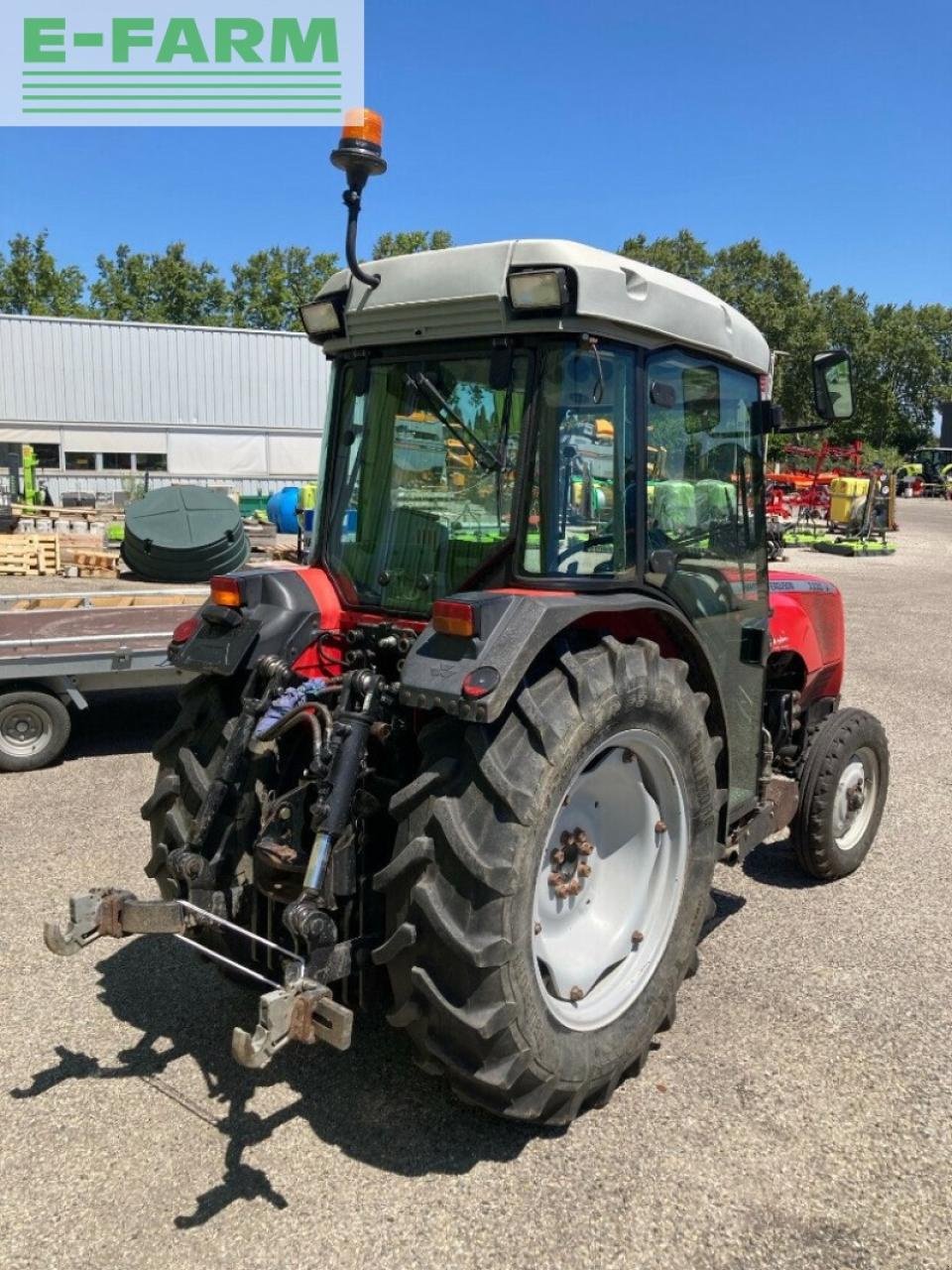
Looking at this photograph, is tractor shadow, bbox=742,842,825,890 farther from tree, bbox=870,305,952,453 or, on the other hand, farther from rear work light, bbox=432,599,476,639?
tree, bbox=870,305,952,453

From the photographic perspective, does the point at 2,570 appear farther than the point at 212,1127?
Yes

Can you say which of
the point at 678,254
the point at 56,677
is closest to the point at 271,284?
the point at 678,254

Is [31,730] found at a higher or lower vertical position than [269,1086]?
higher

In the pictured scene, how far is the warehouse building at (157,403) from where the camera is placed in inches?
1019

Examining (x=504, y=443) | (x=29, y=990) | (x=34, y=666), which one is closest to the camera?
(x=504, y=443)

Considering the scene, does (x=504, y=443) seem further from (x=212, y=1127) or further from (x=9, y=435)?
(x=9, y=435)

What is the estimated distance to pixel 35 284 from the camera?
51.2 meters

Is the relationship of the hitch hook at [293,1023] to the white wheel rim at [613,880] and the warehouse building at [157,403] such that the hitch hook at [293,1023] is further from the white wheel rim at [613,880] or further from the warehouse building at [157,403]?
the warehouse building at [157,403]

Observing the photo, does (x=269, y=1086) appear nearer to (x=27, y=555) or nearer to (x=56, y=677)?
(x=56, y=677)

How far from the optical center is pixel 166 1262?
7.44 feet

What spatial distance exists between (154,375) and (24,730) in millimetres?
22883

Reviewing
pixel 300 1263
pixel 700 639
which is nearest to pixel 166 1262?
pixel 300 1263

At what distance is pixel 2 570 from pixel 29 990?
40.9ft

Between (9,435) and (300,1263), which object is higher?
(9,435)
